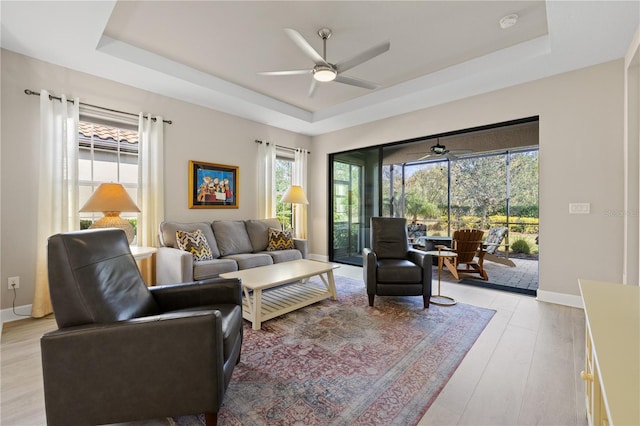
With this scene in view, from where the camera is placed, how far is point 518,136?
5.56 m

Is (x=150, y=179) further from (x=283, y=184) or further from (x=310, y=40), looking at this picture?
(x=310, y=40)

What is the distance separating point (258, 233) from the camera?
457 cm

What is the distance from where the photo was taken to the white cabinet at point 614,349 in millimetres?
637

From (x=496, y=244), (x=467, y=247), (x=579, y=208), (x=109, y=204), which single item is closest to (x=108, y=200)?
(x=109, y=204)

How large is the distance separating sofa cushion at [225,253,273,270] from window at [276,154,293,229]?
168 cm

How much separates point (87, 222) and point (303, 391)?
10.9 ft

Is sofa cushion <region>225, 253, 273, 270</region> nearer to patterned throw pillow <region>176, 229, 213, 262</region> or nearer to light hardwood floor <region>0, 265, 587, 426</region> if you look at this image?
patterned throw pillow <region>176, 229, 213, 262</region>

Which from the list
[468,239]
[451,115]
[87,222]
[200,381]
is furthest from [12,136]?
[468,239]

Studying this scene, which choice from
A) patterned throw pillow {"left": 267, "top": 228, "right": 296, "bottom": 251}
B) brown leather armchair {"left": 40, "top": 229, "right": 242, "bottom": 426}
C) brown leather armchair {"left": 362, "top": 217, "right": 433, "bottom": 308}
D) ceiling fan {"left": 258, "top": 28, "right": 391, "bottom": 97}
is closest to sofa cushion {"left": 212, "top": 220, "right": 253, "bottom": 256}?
patterned throw pillow {"left": 267, "top": 228, "right": 296, "bottom": 251}

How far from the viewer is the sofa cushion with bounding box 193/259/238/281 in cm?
332

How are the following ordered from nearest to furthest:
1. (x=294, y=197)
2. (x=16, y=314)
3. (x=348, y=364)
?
(x=348, y=364) < (x=16, y=314) < (x=294, y=197)

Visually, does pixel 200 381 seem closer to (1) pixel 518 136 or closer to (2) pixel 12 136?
(2) pixel 12 136

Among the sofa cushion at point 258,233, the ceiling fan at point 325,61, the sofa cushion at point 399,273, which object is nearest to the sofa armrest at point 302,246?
the sofa cushion at point 258,233

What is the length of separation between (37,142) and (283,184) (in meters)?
3.50
